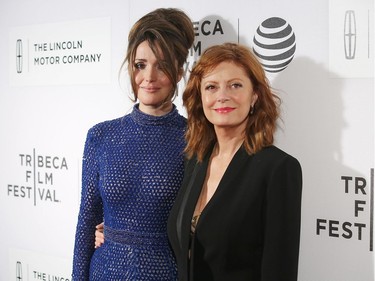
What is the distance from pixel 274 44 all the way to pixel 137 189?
0.71 m

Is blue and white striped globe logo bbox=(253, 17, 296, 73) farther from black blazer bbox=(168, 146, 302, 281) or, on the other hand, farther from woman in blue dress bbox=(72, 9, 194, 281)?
black blazer bbox=(168, 146, 302, 281)

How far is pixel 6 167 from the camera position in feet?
9.30

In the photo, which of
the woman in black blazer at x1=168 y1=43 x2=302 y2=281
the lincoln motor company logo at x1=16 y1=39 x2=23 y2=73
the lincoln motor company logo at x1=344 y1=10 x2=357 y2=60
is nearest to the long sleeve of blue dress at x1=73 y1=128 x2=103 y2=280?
the woman in black blazer at x1=168 y1=43 x2=302 y2=281

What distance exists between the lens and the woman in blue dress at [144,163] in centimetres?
175

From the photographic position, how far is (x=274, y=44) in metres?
1.86

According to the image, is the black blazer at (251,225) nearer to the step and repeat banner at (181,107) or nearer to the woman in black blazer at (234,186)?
the woman in black blazer at (234,186)

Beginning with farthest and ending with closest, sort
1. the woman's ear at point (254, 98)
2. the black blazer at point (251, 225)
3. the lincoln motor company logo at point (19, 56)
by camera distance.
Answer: the lincoln motor company logo at point (19, 56), the woman's ear at point (254, 98), the black blazer at point (251, 225)

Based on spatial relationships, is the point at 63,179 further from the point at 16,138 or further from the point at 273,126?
the point at 273,126

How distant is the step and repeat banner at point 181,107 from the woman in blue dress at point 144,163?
0.29 metres

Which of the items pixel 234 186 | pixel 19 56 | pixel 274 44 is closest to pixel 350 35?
pixel 274 44

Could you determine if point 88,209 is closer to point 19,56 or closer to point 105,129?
Answer: point 105,129

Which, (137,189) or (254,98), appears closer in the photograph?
(254,98)

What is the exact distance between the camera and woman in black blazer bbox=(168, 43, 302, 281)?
1.45m

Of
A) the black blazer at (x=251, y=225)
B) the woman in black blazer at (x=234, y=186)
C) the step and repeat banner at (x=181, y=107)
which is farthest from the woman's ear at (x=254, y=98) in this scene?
the step and repeat banner at (x=181, y=107)
